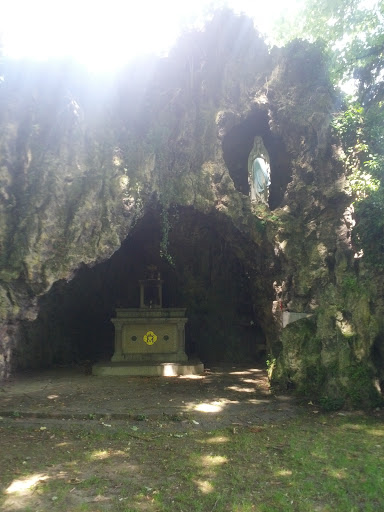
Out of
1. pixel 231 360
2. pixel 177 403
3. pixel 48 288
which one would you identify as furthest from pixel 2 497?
pixel 231 360

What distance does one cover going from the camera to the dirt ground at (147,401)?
21.6 ft

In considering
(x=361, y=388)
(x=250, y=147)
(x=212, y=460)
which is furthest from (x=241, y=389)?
(x=250, y=147)

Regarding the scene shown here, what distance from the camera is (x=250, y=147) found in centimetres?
1477

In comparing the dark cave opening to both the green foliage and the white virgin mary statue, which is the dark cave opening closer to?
the white virgin mary statue

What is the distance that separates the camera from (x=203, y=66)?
12.7 meters

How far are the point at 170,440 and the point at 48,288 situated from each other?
5930 millimetres

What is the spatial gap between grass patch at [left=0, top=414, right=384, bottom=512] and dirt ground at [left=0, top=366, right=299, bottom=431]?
25.5 inches

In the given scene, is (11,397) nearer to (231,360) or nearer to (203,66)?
A: (231,360)

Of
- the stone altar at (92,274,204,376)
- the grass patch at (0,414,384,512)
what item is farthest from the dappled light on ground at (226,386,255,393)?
the grass patch at (0,414,384,512)

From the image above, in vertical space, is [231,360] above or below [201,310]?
below

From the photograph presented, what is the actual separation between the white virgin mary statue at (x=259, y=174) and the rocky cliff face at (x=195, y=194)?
2.12 feet

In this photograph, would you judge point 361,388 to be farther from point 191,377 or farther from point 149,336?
point 149,336

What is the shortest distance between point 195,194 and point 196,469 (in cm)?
868

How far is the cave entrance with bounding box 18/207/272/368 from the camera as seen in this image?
1392 cm
